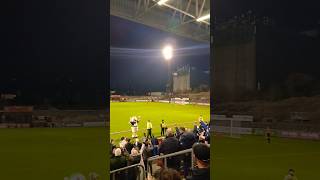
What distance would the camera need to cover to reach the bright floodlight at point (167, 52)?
396 cm

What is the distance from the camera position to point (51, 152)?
3105mm

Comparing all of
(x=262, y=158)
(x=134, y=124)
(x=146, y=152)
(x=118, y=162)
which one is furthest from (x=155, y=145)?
(x=262, y=158)

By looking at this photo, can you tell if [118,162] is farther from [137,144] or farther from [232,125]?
[232,125]

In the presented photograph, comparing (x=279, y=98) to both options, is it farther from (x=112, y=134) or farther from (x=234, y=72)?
(x=112, y=134)

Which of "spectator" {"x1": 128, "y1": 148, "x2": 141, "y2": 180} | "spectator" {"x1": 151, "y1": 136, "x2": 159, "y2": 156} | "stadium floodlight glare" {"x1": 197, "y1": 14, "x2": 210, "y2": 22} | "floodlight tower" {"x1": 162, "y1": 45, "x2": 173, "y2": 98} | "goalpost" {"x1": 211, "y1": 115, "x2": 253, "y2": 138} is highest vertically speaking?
"stadium floodlight glare" {"x1": 197, "y1": 14, "x2": 210, "y2": 22}

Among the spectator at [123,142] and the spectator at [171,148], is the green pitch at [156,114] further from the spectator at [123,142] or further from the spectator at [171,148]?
the spectator at [171,148]

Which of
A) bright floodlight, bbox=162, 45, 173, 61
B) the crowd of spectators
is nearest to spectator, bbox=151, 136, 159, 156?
the crowd of spectators

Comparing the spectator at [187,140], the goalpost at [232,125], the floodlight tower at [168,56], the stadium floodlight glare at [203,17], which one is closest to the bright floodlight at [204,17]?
the stadium floodlight glare at [203,17]

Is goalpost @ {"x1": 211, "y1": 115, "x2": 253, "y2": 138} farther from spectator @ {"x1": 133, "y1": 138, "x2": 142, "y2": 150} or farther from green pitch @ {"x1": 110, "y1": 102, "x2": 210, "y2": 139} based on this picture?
spectator @ {"x1": 133, "y1": 138, "x2": 142, "y2": 150}

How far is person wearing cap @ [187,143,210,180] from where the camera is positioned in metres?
3.38

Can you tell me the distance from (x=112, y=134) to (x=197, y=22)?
1.40 meters

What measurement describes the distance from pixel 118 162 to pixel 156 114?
29.6 inches

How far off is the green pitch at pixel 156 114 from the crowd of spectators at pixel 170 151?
0.09 metres

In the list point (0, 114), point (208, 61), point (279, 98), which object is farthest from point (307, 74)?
point (0, 114)
